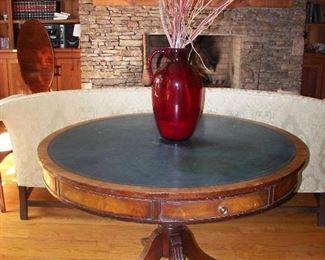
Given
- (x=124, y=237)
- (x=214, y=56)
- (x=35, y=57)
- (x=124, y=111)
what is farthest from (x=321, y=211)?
(x=214, y=56)

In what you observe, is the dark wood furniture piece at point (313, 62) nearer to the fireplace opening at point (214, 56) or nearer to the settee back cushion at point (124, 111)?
the fireplace opening at point (214, 56)

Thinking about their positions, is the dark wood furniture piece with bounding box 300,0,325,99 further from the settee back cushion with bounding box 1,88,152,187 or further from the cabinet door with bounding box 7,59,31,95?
the cabinet door with bounding box 7,59,31,95

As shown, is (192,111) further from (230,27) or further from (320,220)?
(230,27)

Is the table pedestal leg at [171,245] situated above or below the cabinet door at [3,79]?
below

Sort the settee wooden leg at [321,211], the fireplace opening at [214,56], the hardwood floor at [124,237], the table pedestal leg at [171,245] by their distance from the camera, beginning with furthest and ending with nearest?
the fireplace opening at [214,56] → the settee wooden leg at [321,211] → the hardwood floor at [124,237] → the table pedestal leg at [171,245]

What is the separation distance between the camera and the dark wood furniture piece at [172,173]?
1.17m

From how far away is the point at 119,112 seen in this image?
263cm

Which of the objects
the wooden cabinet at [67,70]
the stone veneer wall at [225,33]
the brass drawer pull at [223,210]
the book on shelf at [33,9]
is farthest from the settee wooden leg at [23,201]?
the book on shelf at [33,9]

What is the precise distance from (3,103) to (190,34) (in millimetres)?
1268

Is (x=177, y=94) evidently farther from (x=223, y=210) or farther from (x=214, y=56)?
(x=214, y=56)

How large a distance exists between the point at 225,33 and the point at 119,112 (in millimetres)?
2315

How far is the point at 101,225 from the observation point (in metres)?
2.54

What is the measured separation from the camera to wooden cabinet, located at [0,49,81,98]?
527 centimetres

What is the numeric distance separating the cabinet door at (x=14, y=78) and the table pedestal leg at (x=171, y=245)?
3.89m
